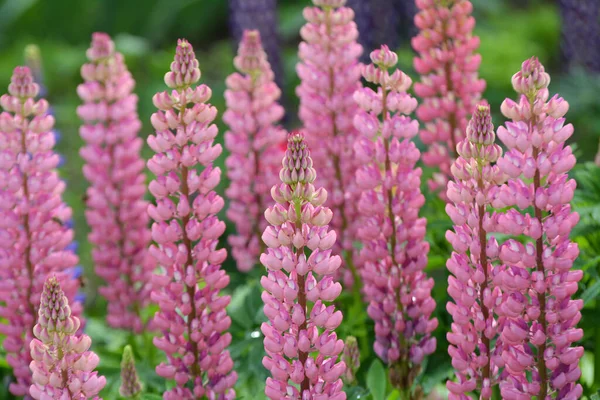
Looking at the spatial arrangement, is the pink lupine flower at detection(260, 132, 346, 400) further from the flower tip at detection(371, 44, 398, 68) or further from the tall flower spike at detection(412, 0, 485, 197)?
the tall flower spike at detection(412, 0, 485, 197)

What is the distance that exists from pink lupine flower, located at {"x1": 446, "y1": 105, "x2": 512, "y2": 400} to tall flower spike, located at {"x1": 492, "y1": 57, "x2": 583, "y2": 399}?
0.02 meters

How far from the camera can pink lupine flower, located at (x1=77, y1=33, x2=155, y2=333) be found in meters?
2.23

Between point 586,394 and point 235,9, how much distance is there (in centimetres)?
361

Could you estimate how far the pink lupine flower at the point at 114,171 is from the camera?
2.23 metres

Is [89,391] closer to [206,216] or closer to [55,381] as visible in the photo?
[55,381]

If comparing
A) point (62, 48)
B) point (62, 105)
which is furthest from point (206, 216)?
point (62, 48)

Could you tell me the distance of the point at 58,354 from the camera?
143cm

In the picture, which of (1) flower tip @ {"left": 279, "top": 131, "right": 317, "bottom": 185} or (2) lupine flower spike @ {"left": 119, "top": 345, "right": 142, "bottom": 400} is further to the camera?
(2) lupine flower spike @ {"left": 119, "top": 345, "right": 142, "bottom": 400}

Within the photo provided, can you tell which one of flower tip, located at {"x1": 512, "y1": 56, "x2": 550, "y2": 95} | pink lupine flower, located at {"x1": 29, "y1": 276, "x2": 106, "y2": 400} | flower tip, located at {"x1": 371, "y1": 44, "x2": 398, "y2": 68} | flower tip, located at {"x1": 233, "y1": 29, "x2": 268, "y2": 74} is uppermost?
flower tip, located at {"x1": 233, "y1": 29, "x2": 268, "y2": 74}

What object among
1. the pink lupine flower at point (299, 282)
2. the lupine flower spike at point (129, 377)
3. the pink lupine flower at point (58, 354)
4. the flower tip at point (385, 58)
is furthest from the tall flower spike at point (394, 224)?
the pink lupine flower at point (58, 354)

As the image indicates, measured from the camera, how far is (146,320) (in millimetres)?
Result: 2555

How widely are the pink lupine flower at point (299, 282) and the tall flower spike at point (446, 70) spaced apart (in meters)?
0.73

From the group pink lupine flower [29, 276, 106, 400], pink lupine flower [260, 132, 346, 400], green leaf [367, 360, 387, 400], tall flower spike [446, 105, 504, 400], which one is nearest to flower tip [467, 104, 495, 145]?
tall flower spike [446, 105, 504, 400]

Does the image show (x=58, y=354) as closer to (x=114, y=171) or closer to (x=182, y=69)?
(x=182, y=69)
